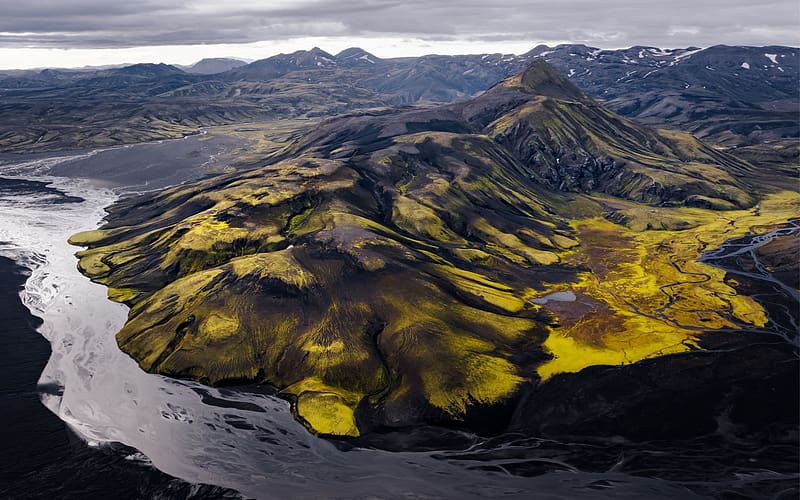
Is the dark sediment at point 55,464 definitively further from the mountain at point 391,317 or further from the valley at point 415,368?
the mountain at point 391,317

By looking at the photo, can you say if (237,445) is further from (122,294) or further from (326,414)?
(122,294)

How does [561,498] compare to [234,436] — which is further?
[234,436]

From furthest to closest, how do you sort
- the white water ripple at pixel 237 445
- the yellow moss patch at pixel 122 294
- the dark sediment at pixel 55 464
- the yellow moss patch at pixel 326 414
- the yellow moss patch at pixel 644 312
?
the yellow moss patch at pixel 122 294 → the yellow moss patch at pixel 644 312 → the yellow moss patch at pixel 326 414 → the white water ripple at pixel 237 445 → the dark sediment at pixel 55 464

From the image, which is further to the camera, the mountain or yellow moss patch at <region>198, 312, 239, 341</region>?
yellow moss patch at <region>198, 312, 239, 341</region>

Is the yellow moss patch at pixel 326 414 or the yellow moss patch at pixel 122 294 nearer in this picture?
Answer: the yellow moss patch at pixel 326 414

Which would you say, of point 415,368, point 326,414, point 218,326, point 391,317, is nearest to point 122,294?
point 218,326

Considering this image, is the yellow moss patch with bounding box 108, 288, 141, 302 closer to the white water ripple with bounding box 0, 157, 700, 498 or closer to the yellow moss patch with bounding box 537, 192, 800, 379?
the white water ripple with bounding box 0, 157, 700, 498

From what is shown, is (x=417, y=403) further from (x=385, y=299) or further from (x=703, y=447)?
(x=703, y=447)

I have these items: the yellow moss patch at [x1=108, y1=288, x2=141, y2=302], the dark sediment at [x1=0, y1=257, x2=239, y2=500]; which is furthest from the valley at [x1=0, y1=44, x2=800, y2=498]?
the yellow moss patch at [x1=108, y1=288, x2=141, y2=302]

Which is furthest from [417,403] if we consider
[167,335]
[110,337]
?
[110,337]

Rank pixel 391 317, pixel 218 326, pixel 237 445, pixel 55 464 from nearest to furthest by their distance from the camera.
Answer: pixel 55 464
pixel 237 445
pixel 218 326
pixel 391 317

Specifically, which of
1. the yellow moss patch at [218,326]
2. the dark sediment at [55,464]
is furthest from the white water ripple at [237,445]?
the yellow moss patch at [218,326]
